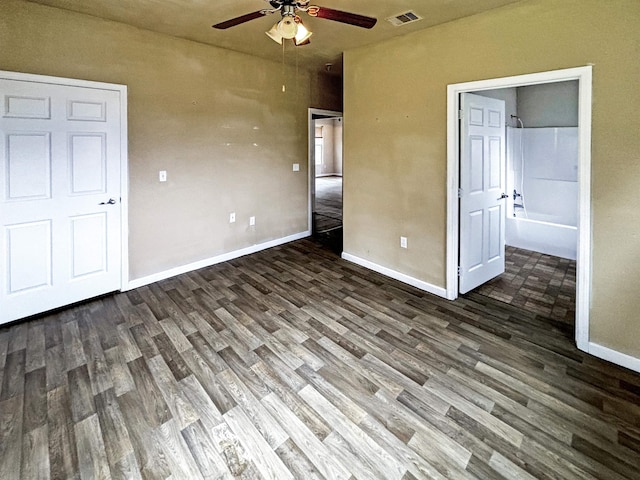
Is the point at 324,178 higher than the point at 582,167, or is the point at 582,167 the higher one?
the point at 324,178

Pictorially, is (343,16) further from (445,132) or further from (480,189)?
(480,189)

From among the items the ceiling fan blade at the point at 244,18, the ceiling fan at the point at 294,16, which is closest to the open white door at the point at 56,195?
the ceiling fan blade at the point at 244,18

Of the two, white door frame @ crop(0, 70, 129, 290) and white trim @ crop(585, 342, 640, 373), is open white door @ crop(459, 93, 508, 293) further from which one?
white door frame @ crop(0, 70, 129, 290)

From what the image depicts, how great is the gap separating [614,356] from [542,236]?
2.90 meters

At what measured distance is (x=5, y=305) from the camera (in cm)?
295

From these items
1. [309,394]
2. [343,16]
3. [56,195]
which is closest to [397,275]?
[309,394]

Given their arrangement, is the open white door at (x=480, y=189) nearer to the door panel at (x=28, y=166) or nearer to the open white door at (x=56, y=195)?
the open white door at (x=56, y=195)

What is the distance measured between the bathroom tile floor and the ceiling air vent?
274 cm

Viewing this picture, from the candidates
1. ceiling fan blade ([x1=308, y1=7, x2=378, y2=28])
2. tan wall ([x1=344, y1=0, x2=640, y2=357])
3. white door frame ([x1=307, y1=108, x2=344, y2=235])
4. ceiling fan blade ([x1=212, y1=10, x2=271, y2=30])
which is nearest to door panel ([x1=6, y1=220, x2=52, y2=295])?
ceiling fan blade ([x1=212, y1=10, x2=271, y2=30])

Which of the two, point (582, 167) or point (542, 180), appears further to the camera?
point (542, 180)

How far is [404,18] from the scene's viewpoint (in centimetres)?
311

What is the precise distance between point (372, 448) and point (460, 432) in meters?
0.50

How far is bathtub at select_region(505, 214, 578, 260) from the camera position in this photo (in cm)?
469

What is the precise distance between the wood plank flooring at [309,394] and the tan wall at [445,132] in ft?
2.09
